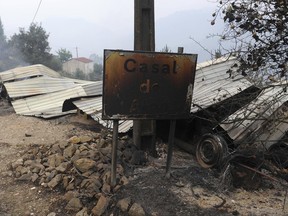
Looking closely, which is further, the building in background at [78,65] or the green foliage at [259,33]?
the building in background at [78,65]

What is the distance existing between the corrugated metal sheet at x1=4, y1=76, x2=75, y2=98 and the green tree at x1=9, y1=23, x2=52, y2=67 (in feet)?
68.6

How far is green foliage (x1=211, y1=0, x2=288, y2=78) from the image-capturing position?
3520mm

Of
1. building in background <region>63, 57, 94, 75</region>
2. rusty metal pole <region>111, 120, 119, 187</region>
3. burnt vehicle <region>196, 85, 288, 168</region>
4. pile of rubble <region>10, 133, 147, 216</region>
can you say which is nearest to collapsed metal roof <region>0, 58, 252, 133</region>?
burnt vehicle <region>196, 85, 288, 168</region>

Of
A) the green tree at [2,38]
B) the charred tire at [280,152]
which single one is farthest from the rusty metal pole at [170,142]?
the green tree at [2,38]

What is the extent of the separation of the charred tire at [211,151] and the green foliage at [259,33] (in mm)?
1709

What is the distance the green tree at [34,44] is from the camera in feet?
107

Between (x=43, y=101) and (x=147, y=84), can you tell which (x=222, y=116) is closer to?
(x=147, y=84)

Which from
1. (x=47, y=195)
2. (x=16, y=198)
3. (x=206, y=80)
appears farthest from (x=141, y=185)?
(x=206, y=80)

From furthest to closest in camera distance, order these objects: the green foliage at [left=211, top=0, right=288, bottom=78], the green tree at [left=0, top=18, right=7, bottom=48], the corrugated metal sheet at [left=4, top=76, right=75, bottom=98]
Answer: the green tree at [left=0, top=18, right=7, bottom=48]
the corrugated metal sheet at [left=4, top=76, right=75, bottom=98]
the green foliage at [left=211, top=0, right=288, bottom=78]

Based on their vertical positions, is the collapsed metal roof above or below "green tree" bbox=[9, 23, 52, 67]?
below

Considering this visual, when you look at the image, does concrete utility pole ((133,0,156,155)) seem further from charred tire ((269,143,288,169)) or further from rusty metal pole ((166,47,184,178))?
charred tire ((269,143,288,169))

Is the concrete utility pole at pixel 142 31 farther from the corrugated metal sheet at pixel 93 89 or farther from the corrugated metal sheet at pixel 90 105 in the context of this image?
the corrugated metal sheet at pixel 93 89

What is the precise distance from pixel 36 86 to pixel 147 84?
26.4 feet

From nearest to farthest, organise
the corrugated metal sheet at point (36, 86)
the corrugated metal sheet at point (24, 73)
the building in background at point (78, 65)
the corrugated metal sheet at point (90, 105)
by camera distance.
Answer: the corrugated metal sheet at point (90, 105)
the corrugated metal sheet at point (36, 86)
the corrugated metal sheet at point (24, 73)
the building in background at point (78, 65)
